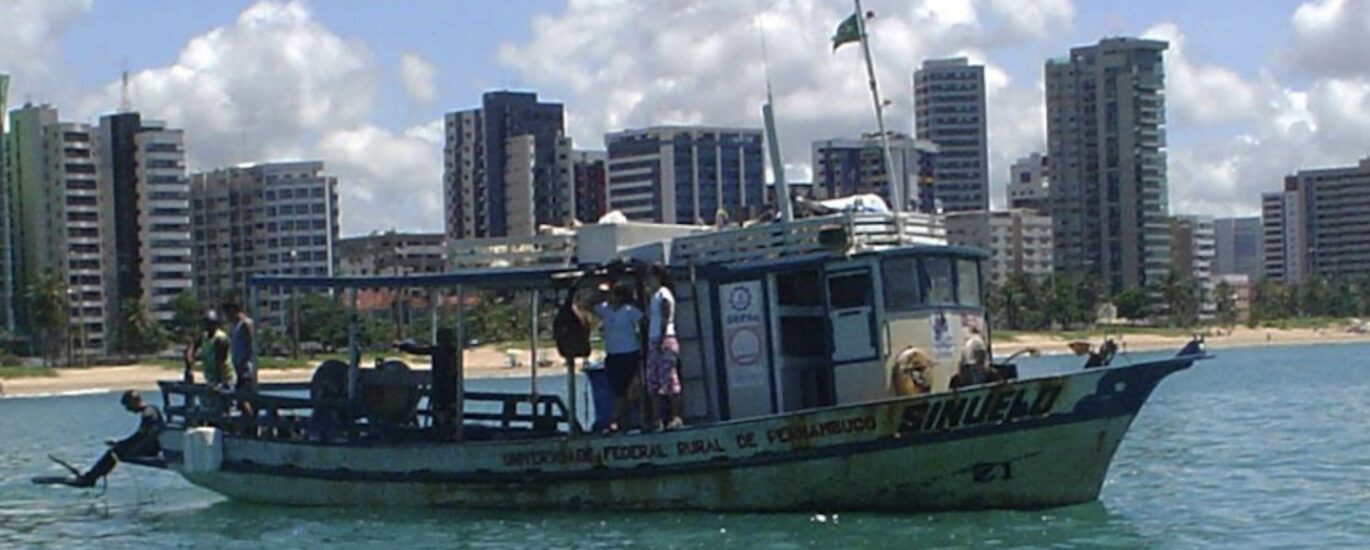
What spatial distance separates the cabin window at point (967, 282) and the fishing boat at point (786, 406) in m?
0.02

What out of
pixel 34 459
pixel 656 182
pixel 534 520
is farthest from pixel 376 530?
pixel 656 182

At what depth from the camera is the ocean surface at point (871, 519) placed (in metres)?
22.1

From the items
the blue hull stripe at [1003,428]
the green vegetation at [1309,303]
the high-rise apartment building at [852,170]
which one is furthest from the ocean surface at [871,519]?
the green vegetation at [1309,303]

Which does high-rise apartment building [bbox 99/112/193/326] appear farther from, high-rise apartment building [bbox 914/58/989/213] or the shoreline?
high-rise apartment building [bbox 914/58/989/213]

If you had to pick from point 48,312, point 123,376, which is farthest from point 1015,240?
point 123,376

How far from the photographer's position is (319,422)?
86.5ft

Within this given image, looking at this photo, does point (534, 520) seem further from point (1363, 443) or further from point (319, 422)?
point (1363, 443)

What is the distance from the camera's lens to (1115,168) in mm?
194500

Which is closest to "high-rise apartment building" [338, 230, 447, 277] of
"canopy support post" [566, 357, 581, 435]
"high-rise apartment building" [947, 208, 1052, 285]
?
"high-rise apartment building" [947, 208, 1052, 285]

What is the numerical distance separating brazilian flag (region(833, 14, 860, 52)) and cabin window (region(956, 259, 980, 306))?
9.41 ft

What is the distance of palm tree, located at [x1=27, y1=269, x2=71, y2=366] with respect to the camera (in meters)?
124

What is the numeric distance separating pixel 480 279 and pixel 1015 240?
524 ft

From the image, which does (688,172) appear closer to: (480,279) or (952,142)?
(952,142)

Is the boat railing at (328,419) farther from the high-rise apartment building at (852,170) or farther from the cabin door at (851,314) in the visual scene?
the high-rise apartment building at (852,170)
